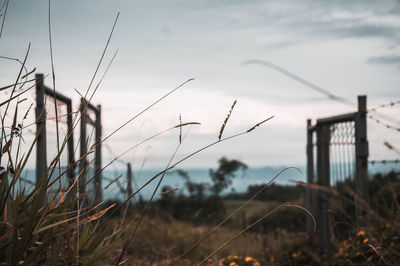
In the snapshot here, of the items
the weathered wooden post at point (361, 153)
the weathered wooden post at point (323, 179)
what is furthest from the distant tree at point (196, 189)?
the weathered wooden post at point (361, 153)

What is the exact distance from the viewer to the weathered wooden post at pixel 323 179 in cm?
541

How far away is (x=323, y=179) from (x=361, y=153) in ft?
3.92

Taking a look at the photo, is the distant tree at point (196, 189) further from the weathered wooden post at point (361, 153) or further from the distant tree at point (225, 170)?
the weathered wooden post at point (361, 153)

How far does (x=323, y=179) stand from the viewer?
5547 millimetres

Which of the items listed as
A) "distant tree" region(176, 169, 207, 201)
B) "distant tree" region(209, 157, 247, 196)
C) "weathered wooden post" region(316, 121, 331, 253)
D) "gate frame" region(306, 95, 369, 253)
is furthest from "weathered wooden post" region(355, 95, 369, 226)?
"distant tree" region(209, 157, 247, 196)

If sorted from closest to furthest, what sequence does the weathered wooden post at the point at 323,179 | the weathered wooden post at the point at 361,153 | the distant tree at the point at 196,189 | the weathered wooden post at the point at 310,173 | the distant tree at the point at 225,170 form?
the weathered wooden post at the point at 361,153 < the weathered wooden post at the point at 323,179 < the weathered wooden post at the point at 310,173 < the distant tree at the point at 196,189 < the distant tree at the point at 225,170

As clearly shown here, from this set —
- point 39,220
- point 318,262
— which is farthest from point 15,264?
point 318,262

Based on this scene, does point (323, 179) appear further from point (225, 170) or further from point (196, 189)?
point (225, 170)

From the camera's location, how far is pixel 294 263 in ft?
16.7

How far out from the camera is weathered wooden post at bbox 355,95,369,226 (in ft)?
14.5

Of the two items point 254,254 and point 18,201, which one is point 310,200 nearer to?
point 254,254

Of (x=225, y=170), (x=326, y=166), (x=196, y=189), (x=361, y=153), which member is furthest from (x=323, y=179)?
(x=225, y=170)

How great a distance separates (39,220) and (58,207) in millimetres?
112

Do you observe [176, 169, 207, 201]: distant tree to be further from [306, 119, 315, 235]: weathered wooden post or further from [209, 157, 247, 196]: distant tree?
[306, 119, 315, 235]: weathered wooden post
